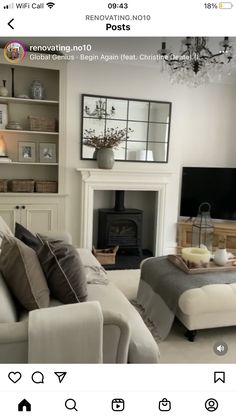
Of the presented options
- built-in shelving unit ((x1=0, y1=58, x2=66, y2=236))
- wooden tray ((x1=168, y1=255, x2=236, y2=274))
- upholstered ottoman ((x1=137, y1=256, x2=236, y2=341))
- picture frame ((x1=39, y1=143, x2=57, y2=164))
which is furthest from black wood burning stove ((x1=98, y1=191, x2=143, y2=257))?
upholstered ottoman ((x1=137, y1=256, x2=236, y2=341))

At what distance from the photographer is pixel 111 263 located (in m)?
3.31

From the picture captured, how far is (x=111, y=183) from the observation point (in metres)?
3.38

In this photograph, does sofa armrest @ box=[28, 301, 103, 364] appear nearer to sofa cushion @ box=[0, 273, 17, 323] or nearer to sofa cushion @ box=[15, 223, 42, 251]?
sofa cushion @ box=[0, 273, 17, 323]

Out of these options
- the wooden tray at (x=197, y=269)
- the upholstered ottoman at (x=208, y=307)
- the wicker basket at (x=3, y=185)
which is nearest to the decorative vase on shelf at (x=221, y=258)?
the wooden tray at (x=197, y=269)

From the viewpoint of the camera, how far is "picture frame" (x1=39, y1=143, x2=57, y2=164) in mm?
3285

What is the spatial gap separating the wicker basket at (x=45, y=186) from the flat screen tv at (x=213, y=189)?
158 cm

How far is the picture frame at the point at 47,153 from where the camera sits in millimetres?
3285

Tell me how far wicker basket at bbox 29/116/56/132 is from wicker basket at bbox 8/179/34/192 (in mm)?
546

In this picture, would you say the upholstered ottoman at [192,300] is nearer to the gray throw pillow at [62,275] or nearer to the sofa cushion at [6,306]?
the gray throw pillow at [62,275]

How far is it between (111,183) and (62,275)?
2139 mm
